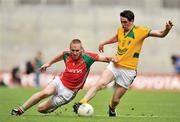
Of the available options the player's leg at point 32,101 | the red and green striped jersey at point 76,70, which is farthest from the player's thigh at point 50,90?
the red and green striped jersey at point 76,70

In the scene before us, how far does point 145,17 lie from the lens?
172 ft

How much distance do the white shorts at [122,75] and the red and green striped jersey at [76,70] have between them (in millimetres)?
873

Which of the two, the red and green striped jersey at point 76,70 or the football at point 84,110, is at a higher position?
the red and green striped jersey at point 76,70

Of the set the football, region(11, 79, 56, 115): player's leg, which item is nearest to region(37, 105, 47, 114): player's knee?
region(11, 79, 56, 115): player's leg

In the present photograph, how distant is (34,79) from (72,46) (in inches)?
1095

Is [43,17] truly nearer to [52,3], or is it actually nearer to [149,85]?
[52,3]

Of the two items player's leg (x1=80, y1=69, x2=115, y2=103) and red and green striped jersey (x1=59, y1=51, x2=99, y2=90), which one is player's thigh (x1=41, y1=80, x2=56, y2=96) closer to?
red and green striped jersey (x1=59, y1=51, x2=99, y2=90)

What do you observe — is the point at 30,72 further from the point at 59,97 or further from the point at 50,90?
the point at 50,90

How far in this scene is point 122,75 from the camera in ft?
61.2

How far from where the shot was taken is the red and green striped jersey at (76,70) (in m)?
17.9

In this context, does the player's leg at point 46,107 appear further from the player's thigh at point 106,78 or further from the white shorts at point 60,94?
the player's thigh at point 106,78

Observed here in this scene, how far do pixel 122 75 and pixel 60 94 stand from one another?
5.53 feet

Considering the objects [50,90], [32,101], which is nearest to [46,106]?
[50,90]

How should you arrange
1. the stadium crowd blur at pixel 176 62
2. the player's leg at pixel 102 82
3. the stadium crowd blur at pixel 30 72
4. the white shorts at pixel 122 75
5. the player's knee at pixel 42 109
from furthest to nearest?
the stadium crowd blur at pixel 176 62, the stadium crowd blur at pixel 30 72, the white shorts at pixel 122 75, the player's knee at pixel 42 109, the player's leg at pixel 102 82
